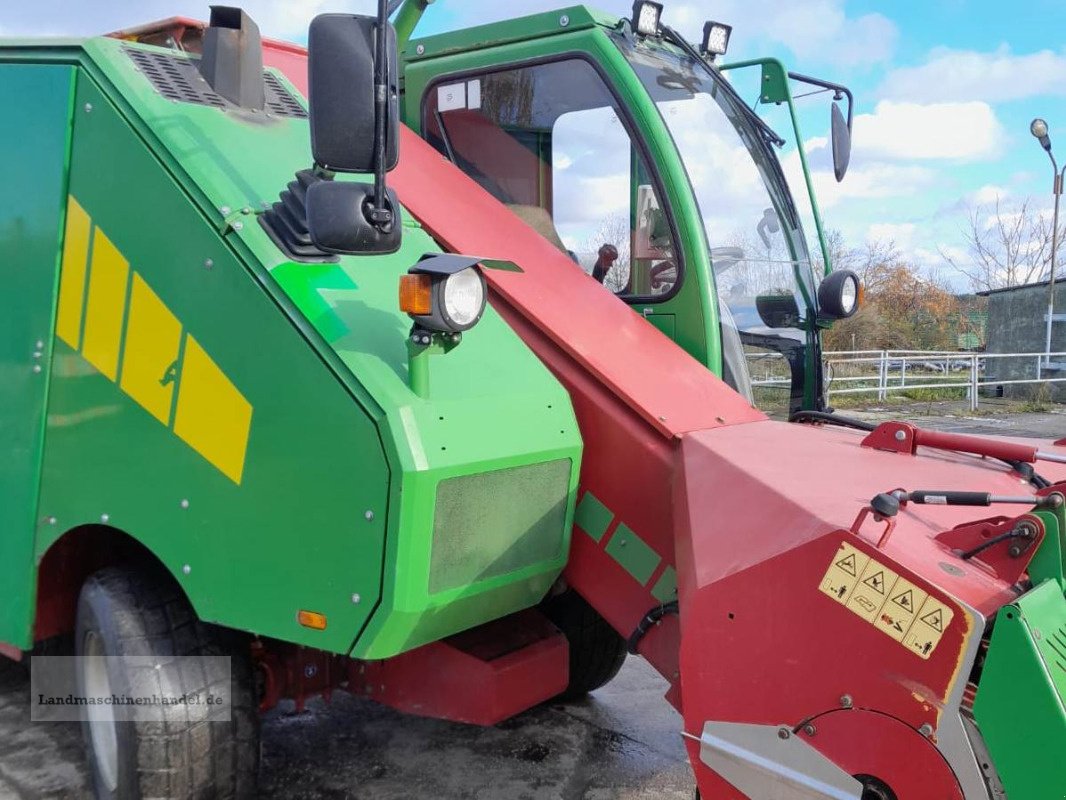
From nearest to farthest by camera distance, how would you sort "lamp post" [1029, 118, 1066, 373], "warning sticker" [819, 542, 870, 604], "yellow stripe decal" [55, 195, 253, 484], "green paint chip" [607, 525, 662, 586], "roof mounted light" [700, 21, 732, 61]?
1. "warning sticker" [819, 542, 870, 604]
2. "yellow stripe decal" [55, 195, 253, 484]
3. "green paint chip" [607, 525, 662, 586]
4. "roof mounted light" [700, 21, 732, 61]
5. "lamp post" [1029, 118, 1066, 373]

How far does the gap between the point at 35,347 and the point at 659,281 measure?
183 centimetres

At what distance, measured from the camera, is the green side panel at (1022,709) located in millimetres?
1531

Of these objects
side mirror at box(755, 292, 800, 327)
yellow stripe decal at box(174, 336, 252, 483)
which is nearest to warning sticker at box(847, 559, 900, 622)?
yellow stripe decal at box(174, 336, 252, 483)

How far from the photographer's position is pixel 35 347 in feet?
8.48

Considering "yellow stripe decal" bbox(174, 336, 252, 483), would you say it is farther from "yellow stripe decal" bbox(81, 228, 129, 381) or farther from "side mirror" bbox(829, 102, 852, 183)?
"side mirror" bbox(829, 102, 852, 183)

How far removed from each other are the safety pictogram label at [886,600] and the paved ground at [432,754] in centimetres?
170

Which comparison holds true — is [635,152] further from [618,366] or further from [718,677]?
[718,677]

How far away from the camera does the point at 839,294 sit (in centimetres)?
335

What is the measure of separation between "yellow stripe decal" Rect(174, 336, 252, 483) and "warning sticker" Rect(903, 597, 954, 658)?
1476mm

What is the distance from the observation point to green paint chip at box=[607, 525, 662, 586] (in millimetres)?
2354

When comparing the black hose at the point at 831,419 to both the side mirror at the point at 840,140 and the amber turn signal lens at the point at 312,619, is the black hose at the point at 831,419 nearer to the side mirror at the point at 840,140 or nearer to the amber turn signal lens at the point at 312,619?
the side mirror at the point at 840,140

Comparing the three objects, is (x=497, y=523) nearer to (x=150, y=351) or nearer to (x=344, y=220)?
(x=344, y=220)

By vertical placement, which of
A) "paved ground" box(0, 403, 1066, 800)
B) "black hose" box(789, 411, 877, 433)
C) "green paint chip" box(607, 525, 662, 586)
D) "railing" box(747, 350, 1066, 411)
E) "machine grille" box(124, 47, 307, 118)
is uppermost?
"machine grille" box(124, 47, 307, 118)

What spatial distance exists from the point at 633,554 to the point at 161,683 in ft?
4.17
